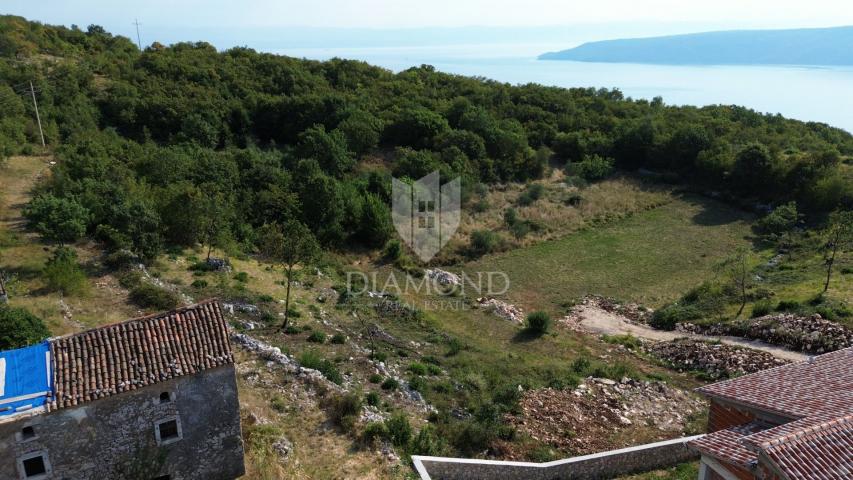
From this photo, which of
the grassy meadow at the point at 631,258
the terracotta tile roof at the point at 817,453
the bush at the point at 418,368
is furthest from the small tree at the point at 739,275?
the terracotta tile roof at the point at 817,453

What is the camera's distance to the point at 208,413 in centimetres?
1262

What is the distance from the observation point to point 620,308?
27.9 m

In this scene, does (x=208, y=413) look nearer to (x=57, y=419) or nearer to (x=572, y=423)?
(x=57, y=419)

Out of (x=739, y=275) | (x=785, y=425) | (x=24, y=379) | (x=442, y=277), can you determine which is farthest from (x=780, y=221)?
(x=24, y=379)

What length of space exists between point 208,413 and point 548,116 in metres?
48.4

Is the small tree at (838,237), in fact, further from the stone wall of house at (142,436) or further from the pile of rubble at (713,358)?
the stone wall of house at (142,436)

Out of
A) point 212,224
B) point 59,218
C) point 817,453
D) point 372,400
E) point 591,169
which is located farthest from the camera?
point 591,169

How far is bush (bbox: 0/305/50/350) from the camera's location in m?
15.1

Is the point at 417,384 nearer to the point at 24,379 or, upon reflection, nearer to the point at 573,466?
the point at 573,466

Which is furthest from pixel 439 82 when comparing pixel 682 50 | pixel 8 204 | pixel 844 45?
pixel 682 50

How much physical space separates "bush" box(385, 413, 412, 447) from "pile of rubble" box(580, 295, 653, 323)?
598 inches

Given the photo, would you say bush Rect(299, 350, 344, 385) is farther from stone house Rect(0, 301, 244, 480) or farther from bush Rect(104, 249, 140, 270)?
bush Rect(104, 249, 140, 270)

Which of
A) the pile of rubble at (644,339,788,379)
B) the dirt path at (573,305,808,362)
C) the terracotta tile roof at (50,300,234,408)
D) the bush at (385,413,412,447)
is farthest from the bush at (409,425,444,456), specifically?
the dirt path at (573,305,808,362)

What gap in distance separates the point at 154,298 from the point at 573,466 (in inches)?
600
